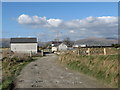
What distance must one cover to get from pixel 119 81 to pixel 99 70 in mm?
2851

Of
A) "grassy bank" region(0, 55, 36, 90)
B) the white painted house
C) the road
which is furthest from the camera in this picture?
the white painted house

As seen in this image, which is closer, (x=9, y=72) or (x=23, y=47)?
(x=9, y=72)

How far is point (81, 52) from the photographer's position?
27.6 metres

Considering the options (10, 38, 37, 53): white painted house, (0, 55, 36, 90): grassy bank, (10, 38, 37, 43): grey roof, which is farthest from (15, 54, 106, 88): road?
(10, 38, 37, 43): grey roof


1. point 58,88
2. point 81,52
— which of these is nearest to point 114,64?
point 58,88

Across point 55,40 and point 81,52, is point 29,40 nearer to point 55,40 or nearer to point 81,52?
point 81,52

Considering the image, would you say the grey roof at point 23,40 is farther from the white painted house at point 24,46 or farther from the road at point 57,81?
the road at point 57,81

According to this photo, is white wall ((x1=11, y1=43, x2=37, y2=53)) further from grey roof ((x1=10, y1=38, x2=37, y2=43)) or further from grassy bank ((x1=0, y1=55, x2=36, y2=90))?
grassy bank ((x1=0, y1=55, x2=36, y2=90))

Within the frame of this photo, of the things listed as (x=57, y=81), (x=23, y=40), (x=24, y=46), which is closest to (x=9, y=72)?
(x=57, y=81)

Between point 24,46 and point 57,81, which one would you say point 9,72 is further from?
point 24,46

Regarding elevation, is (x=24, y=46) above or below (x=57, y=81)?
above

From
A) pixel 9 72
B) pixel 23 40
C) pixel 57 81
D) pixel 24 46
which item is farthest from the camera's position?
pixel 23 40

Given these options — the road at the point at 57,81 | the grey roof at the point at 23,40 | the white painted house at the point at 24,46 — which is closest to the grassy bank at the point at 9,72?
the road at the point at 57,81

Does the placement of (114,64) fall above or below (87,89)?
above
